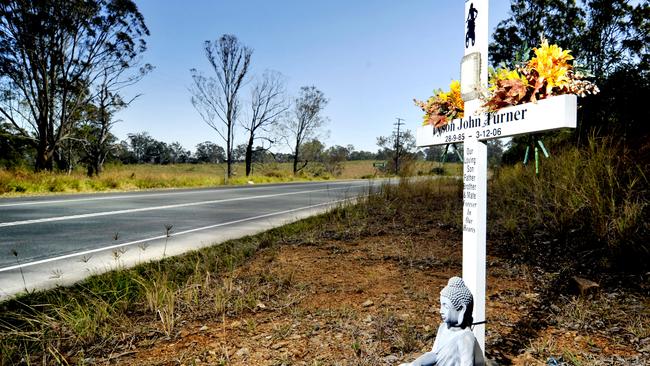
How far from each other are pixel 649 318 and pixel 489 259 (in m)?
1.90

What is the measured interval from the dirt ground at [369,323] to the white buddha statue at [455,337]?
82 centimetres

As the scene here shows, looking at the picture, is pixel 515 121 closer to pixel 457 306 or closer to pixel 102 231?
pixel 457 306

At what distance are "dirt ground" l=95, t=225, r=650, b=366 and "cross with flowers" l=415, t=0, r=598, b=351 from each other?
606 mm

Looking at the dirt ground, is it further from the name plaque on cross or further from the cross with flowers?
the name plaque on cross

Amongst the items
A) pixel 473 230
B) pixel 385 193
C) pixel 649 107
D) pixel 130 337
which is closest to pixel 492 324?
pixel 473 230

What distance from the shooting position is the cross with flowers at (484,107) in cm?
200

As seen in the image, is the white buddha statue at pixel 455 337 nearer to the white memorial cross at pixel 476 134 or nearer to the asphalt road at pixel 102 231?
the white memorial cross at pixel 476 134

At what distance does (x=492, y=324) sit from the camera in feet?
9.66

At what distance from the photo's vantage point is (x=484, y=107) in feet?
7.50

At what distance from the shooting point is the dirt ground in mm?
2473

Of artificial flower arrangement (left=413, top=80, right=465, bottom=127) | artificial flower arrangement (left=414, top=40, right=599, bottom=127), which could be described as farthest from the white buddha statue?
artificial flower arrangement (left=413, top=80, right=465, bottom=127)

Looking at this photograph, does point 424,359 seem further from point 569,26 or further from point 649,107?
point 569,26

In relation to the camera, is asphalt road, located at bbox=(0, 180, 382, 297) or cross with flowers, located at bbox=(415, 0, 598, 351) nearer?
cross with flowers, located at bbox=(415, 0, 598, 351)

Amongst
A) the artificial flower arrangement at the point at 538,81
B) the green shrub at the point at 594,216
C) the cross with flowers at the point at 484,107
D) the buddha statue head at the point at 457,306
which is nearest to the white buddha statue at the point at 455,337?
the buddha statue head at the point at 457,306
